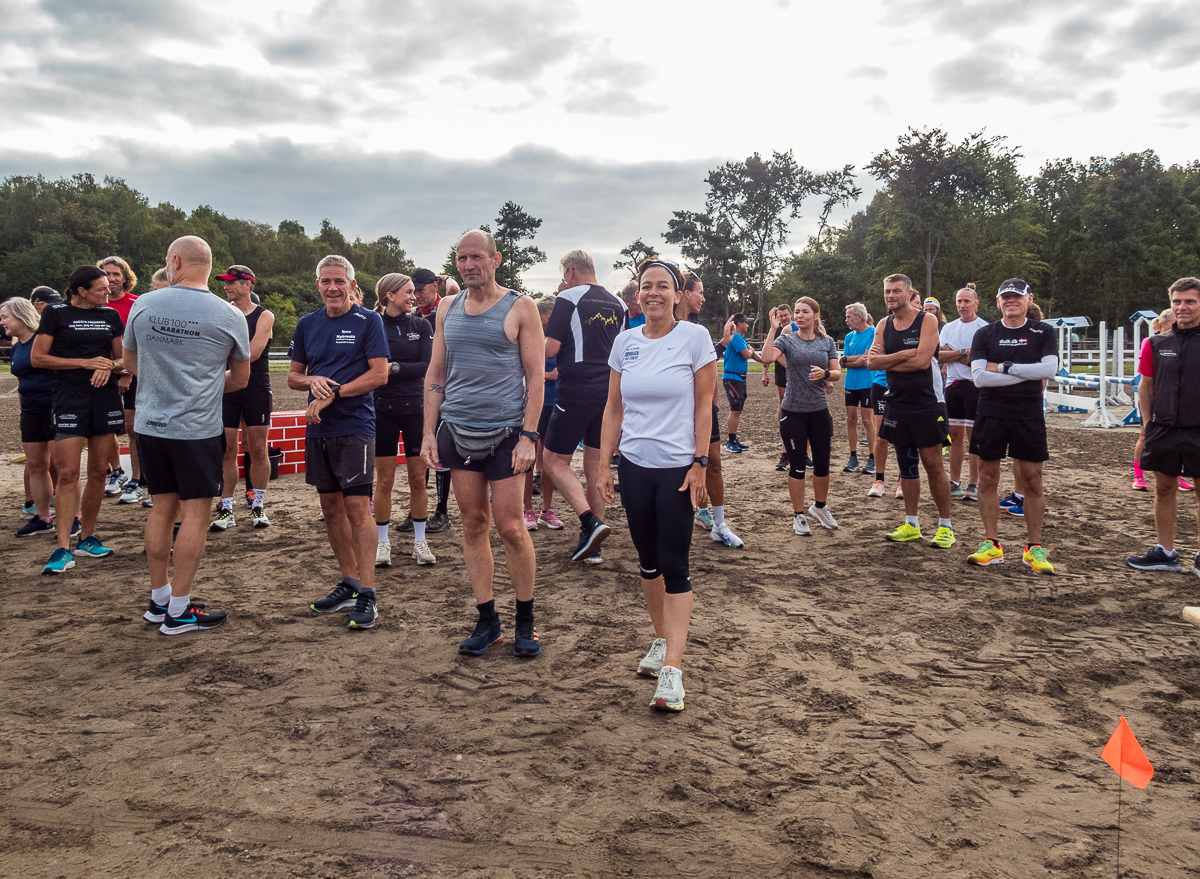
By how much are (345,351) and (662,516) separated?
2365mm

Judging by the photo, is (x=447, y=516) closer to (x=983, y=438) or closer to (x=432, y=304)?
(x=432, y=304)

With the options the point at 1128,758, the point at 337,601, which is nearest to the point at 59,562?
the point at 337,601

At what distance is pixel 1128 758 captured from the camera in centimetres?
235

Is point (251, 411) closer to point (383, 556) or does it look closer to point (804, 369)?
point (383, 556)

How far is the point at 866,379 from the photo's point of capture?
962cm

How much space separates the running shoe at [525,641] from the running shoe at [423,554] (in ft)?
6.00

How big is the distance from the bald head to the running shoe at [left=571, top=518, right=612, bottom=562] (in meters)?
3.08

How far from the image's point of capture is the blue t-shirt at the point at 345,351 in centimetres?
453

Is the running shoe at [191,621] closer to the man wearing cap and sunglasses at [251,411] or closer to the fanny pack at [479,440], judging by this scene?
the fanny pack at [479,440]

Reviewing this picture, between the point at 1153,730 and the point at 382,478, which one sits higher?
the point at 382,478

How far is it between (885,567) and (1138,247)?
201ft

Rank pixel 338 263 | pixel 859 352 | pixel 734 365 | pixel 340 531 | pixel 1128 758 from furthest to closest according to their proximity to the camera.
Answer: pixel 734 365, pixel 859 352, pixel 340 531, pixel 338 263, pixel 1128 758

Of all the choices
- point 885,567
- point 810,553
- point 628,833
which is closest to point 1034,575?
point 885,567

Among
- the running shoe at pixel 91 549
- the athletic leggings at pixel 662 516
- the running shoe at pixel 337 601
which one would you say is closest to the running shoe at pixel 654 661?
the athletic leggings at pixel 662 516
